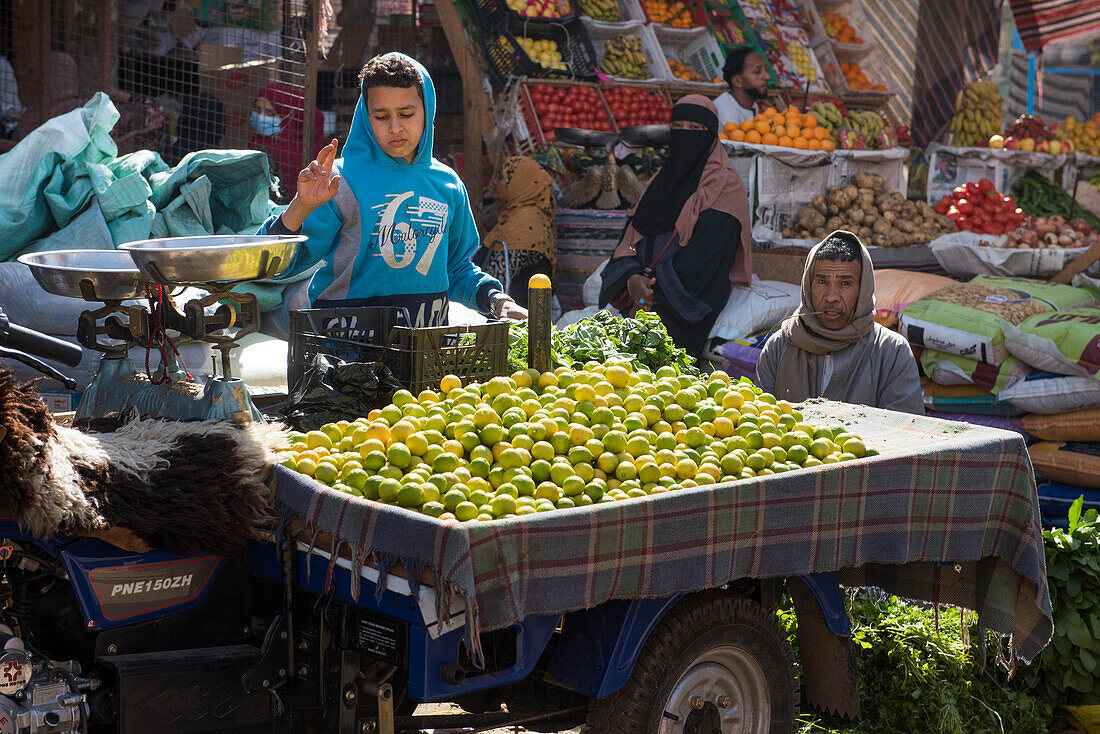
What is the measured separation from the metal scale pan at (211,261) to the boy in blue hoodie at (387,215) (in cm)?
90

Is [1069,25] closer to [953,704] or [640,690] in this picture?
[953,704]

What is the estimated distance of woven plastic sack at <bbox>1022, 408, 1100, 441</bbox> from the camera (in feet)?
18.4

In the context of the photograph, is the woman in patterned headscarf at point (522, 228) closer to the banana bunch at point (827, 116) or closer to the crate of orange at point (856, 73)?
the banana bunch at point (827, 116)

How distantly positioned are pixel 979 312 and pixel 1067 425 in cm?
80

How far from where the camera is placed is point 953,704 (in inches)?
137

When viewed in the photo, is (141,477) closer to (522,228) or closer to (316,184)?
(316,184)

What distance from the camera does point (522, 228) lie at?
7.61 meters

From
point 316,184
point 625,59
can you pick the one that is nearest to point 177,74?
point 625,59

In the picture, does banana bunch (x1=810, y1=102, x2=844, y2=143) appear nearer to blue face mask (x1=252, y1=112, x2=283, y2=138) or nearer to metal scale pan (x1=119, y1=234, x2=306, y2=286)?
blue face mask (x1=252, y1=112, x2=283, y2=138)

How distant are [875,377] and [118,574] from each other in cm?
280

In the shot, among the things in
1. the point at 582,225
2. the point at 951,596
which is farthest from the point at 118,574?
the point at 582,225

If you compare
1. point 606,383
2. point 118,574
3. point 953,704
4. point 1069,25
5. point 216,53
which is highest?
point 1069,25

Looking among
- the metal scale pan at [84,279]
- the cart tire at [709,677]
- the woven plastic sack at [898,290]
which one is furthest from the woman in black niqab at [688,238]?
the metal scale pan at [84,279]

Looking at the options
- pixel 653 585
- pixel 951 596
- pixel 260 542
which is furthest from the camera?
pixel 951 596
